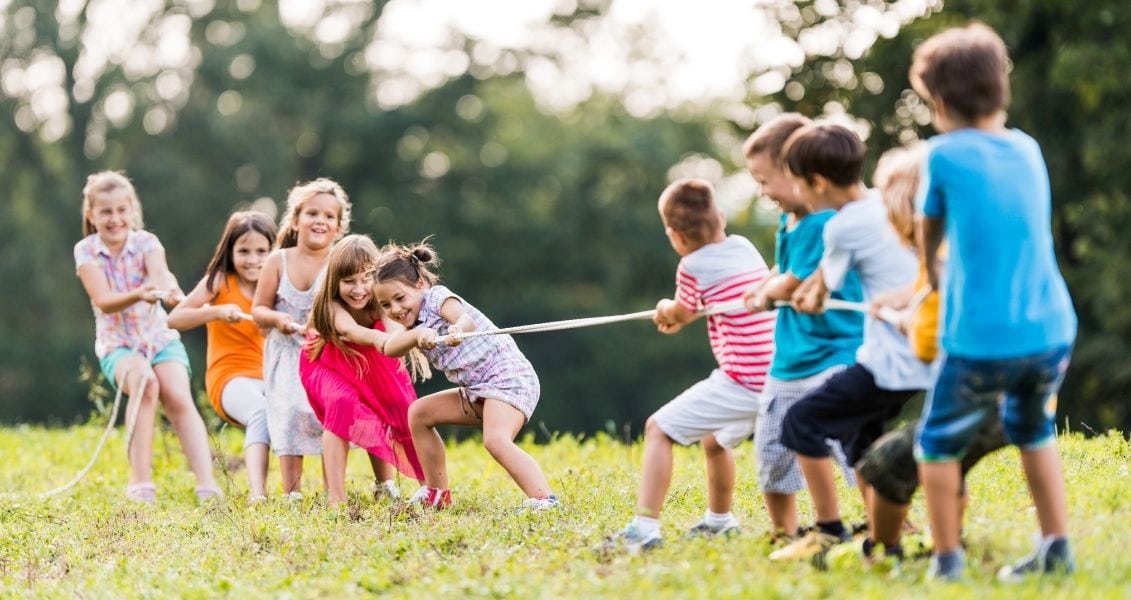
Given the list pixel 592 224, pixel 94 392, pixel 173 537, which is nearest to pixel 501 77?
pixel 592 224

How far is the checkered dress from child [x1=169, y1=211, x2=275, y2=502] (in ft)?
6.13

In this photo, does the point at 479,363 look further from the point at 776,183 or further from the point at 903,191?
the point at 903,191

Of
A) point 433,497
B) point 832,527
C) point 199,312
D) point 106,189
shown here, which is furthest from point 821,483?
point 106,189

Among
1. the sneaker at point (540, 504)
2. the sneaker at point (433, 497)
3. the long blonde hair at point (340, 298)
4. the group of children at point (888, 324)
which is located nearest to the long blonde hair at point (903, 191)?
the group of children at point (888, 324)

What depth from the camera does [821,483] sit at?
5.67 metres

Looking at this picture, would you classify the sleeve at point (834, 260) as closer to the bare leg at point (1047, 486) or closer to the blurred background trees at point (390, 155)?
the bare leg at point (1047, 486)

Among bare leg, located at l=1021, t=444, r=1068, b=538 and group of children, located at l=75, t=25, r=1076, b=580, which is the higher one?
group of children, located at l=75, t=25, r=1076, b=580

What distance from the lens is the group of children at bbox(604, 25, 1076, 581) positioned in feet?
16.1

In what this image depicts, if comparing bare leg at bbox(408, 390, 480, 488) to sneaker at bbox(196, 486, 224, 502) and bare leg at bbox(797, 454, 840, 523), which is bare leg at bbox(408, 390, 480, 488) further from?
→ bare leg at bbox(797, 454, 840, 523)

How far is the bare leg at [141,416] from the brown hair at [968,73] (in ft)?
19.7

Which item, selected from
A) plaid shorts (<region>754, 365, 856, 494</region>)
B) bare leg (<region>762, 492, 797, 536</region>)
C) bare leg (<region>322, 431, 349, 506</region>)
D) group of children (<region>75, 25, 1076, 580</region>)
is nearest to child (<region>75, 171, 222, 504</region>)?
group of children (<region>75, 25, 1076, 580</region>)

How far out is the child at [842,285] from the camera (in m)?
5.38

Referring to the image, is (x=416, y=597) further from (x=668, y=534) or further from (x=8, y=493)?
(x=8, y=493)

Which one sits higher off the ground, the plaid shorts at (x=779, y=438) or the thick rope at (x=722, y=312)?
the thick rope at (x=722, y=312)
